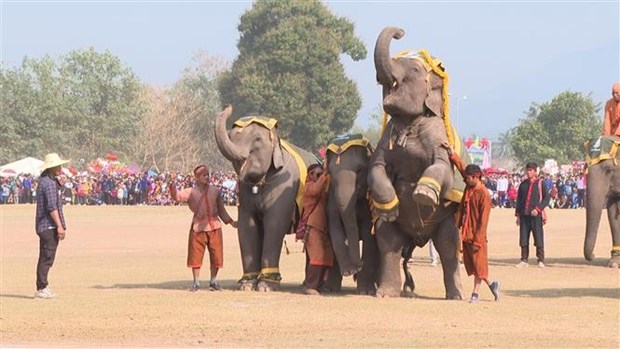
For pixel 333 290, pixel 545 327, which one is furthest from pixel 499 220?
pixel 545 327

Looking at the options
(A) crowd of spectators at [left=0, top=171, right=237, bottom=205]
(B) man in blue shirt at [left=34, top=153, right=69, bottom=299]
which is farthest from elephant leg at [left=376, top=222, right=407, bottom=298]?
(A) crowd of spectators at [left=0, top=171, right=237, bottom=205]

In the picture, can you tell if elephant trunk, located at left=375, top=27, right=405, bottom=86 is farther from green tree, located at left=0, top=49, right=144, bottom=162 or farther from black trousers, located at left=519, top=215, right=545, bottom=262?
green tree, located at left=0, top=49, right=144, bottom=162

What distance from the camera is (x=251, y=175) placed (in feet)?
57.8

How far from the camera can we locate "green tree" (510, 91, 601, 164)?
79438 millimetres

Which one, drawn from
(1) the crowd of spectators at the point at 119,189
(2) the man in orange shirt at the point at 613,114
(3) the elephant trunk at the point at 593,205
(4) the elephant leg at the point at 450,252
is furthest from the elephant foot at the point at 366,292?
(1) the crowd of spectators at the point at 119,189

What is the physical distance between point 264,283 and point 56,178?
307 centimetres

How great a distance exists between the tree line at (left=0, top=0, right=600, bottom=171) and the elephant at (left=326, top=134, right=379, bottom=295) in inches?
2158

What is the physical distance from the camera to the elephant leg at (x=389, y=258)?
54.1 ft

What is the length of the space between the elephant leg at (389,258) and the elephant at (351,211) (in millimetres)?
343

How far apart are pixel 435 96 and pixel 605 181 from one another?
22.9 ft

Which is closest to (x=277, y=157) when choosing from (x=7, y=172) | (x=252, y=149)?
(x=252, y=149)

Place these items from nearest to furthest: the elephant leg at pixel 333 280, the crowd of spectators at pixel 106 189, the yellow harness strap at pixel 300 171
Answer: the elephant leg at pixel 333 280 → the yellow harness strap at pixel 300 171 → the crowd of spectators at pixel 106 189

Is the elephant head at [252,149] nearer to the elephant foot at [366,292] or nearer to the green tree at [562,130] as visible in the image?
the elephant foot at [366,292]

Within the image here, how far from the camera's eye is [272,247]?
17641mm
